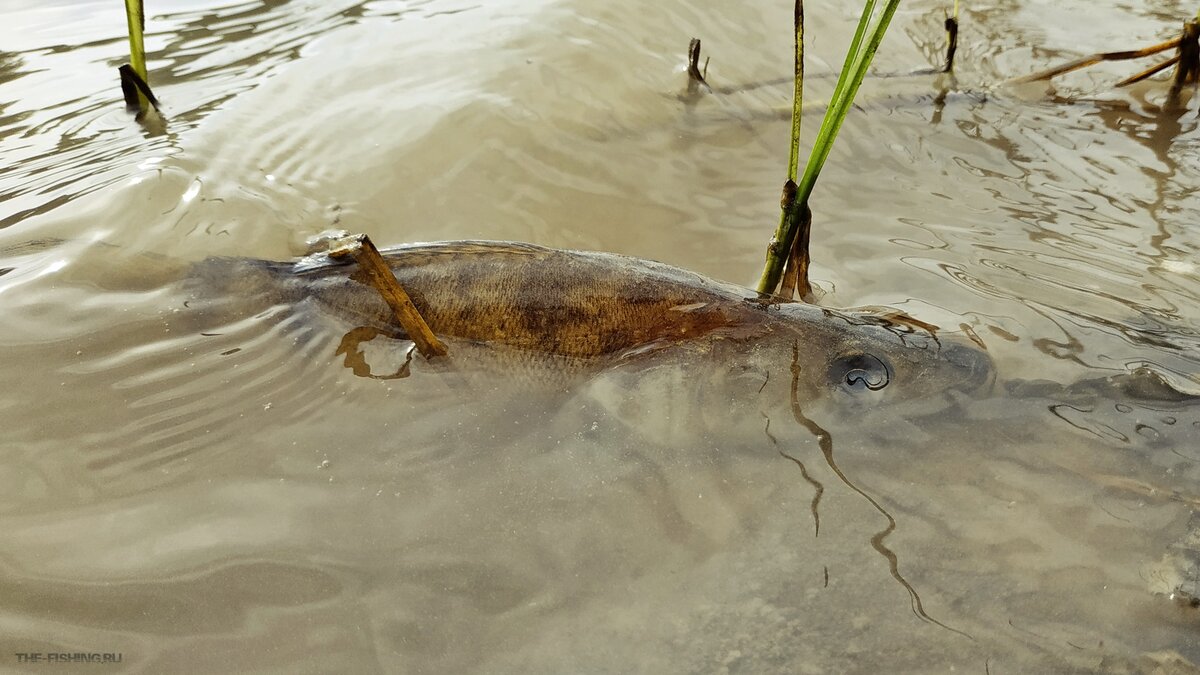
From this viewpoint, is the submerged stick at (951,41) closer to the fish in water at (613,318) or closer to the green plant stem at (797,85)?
the green plant stem at (797,85)

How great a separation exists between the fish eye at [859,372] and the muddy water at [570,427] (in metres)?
0.09

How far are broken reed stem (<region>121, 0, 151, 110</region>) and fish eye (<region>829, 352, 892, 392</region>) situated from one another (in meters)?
3.38

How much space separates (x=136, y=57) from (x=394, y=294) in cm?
238

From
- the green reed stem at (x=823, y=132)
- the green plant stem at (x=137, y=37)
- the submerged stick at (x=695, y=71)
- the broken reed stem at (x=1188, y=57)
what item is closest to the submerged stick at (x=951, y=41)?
the broken reed stem at (x=1188, y=57)

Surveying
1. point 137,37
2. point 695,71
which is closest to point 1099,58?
point 695,71

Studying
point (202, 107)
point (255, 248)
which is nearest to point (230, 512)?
point (255, 248)

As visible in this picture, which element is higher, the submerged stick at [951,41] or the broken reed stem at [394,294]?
the submerged stick at [951,41]

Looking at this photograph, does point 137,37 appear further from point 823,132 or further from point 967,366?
point 967,366

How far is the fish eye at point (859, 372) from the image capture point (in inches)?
93.7

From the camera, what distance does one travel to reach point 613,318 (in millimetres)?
2557

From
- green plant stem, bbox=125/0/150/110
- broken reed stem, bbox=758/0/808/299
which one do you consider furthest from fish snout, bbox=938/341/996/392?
green plant stem, bbox=125/0/150/110

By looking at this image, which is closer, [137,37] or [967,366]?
[967,366]

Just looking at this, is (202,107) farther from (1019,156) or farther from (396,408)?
(1019,156)

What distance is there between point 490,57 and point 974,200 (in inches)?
104
